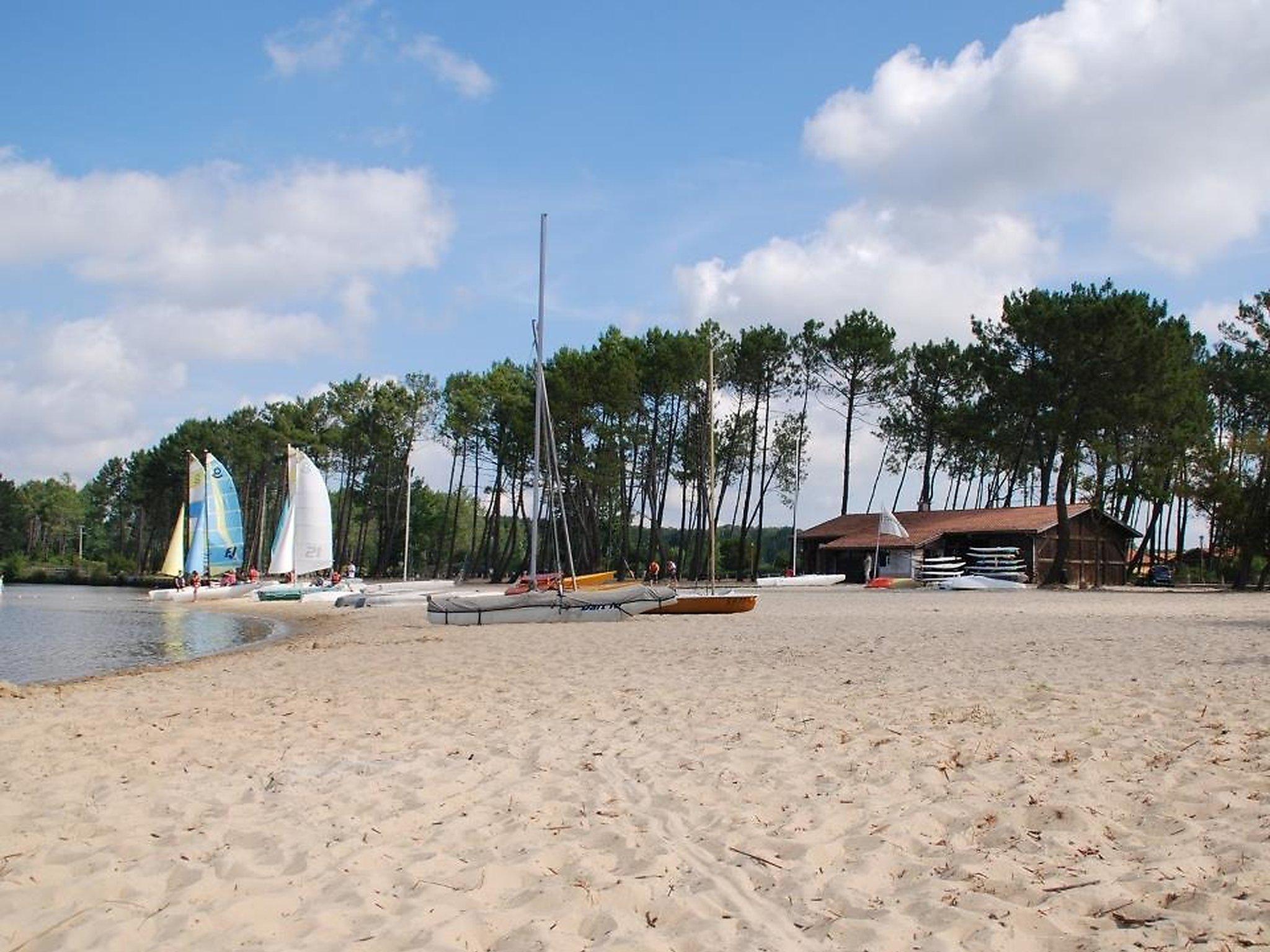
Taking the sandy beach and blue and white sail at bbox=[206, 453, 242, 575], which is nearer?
the sandy beach

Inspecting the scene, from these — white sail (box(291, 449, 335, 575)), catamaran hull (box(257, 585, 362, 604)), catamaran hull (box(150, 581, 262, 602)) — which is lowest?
catamaran hull (box(150, 581, 262, 602))

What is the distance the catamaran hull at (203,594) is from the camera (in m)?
45.3

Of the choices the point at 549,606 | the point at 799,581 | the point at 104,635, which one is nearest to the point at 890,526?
the point at 799,581

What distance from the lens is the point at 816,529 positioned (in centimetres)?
6081

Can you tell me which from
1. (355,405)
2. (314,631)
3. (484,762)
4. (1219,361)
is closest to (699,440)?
(355,405)

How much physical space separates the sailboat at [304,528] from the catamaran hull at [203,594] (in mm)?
2208

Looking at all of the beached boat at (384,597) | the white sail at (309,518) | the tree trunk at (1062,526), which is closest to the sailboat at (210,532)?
the white sail at (309,518)

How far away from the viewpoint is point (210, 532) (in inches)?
1857

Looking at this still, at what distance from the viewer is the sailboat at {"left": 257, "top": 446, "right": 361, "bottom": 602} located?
4400cm

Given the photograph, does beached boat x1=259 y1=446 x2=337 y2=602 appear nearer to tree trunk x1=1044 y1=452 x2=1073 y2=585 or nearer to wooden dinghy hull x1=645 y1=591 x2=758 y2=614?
wooden dinghy hull x1=645 y1=591 x2=758 y2=614

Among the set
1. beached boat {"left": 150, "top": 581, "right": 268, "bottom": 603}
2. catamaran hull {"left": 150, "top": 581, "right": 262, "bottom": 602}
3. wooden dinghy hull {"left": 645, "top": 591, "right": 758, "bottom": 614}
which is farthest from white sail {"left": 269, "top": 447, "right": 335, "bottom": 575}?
wooden dinghy hull {"left": 645, "top": 591, "right": 758, "bottom": 614}

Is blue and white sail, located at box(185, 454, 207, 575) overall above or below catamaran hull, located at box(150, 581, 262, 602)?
above

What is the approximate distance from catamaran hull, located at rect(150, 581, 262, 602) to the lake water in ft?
3.45

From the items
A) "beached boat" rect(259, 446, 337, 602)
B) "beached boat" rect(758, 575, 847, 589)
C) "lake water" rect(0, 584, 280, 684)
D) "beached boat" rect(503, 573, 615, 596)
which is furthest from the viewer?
"beached boat" rect(758, 575, 847, 589)
